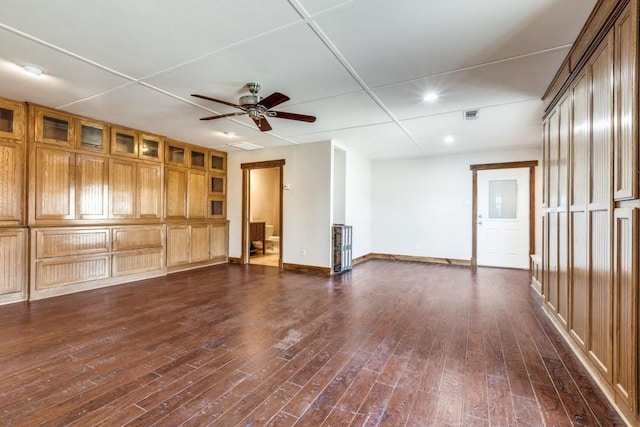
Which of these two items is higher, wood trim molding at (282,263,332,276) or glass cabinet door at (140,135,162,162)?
glass cabinet door at (140,135,162,162)

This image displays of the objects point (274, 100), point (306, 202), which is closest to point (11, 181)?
point (274, 100)

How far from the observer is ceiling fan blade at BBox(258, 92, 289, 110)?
288 centimetres

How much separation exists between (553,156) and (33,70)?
513 cm

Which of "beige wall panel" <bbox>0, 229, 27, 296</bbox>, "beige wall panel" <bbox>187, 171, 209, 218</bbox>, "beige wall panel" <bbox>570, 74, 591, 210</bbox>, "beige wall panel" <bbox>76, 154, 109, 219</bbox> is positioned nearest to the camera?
"beige wall panel" <bbox>570, 74, 591, 210</bbox>

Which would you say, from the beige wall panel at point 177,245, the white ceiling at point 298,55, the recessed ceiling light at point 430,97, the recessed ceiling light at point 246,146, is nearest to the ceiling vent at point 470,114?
the white ceiling at point 298,55

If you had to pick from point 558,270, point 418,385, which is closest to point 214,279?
point 418,385

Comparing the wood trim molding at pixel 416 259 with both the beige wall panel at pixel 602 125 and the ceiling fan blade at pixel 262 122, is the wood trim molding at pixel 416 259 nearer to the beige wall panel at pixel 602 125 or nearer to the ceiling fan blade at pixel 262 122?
the ceiling fan blade at pixel 262 122

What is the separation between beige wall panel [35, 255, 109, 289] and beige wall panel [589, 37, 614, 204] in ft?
18.6

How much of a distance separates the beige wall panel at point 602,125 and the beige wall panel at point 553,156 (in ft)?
3.13

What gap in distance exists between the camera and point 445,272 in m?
5.61

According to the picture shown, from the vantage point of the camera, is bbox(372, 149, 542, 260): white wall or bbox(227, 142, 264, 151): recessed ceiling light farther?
bbox(372, 149, 542, 260): white wall

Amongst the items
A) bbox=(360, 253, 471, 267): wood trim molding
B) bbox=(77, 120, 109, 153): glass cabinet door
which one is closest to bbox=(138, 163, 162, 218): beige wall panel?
bbox=(77, 120, 109, 153): glass cabinet door

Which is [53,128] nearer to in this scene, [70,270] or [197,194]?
[70,270]

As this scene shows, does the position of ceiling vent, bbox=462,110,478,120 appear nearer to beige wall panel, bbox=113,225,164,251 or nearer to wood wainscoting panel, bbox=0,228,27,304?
beige wall panel, bbox=113,225,164,251
